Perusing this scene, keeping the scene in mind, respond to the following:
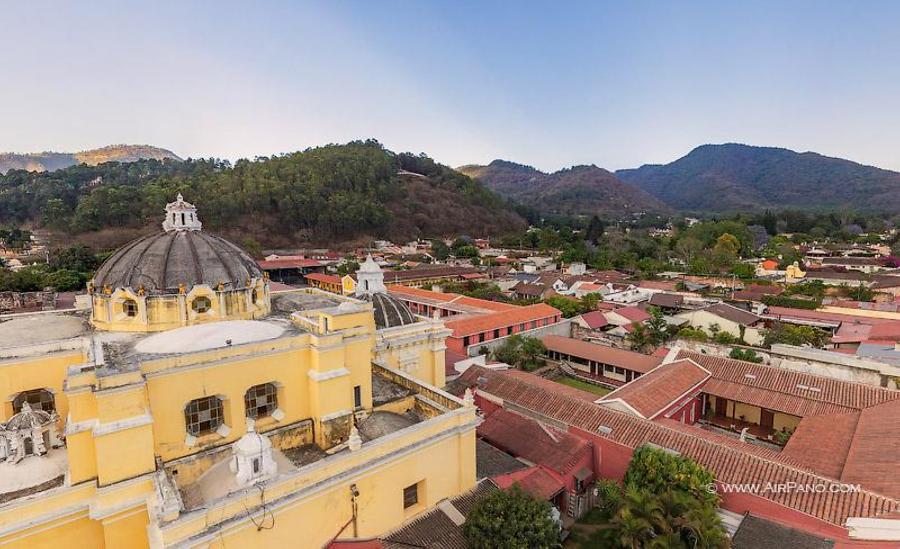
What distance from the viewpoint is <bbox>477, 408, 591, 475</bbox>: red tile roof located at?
54.4 feet

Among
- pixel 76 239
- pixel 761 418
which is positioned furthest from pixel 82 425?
pixel 76 239

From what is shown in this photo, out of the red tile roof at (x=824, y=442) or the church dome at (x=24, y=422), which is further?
the red tile roof at (x=824, y=442)

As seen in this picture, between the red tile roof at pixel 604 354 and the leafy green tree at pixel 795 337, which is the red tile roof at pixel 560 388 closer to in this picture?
the red tile roof at pixel 604 354

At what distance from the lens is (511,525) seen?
1091 cm

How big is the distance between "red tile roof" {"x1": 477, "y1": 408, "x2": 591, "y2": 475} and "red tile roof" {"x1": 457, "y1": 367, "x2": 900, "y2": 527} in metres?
0.68

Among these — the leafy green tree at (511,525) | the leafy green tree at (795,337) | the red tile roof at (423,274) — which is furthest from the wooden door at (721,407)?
the red tile roof at (423,274)

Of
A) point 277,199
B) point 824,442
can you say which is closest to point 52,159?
point 277,199

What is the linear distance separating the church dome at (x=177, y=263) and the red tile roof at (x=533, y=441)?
1080cm

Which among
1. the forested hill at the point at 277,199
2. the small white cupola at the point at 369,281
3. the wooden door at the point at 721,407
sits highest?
the forested hill at the point at 277,199

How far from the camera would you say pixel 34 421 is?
392 inches

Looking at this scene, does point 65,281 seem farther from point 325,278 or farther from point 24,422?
point 24,422

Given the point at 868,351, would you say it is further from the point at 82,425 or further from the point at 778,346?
the point at 82,425

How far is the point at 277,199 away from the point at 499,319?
72494 millimetres

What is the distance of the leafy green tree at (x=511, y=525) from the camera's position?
1085 cm
